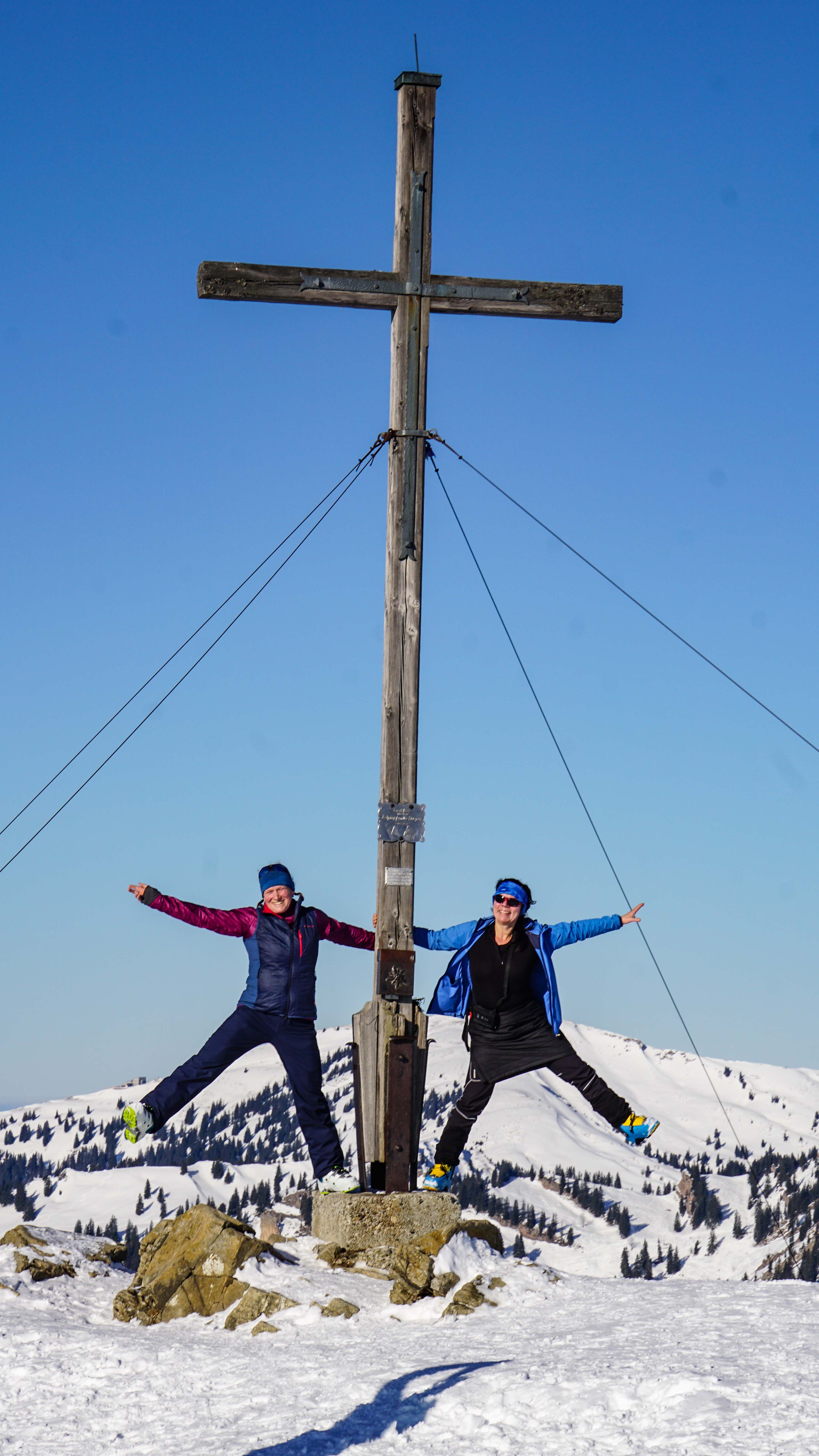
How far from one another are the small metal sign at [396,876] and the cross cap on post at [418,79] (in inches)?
232

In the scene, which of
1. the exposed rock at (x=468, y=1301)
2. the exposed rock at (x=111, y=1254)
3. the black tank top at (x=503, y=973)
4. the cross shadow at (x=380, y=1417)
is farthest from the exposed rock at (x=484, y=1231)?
the cross shadow at (x=380, y=1417)

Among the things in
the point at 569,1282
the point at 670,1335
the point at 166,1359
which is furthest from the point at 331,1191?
the point at 670,1335

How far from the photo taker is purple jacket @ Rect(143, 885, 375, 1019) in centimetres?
994

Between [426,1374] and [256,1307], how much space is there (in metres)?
1.83

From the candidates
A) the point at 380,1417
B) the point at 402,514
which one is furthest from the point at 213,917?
the point at 380,1417

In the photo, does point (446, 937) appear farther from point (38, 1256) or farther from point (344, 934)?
point (38, 1256)

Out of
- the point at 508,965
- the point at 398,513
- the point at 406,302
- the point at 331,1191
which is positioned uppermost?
the point at 406,302

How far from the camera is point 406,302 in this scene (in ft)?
34.1

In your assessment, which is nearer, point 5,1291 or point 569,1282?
point 5,1291

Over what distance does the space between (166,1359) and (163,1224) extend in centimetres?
235

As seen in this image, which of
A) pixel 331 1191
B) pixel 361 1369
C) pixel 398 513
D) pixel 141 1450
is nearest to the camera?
pixel 141 1450

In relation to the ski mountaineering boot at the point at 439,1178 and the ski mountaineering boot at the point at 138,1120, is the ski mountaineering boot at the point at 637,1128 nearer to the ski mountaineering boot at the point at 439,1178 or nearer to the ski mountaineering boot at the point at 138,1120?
the ski mountaineering boot at the point at 439,1178

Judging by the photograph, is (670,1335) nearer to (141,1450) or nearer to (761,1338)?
(761,1338)

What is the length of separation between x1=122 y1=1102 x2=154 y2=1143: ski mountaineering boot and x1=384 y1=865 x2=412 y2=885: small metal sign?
90.3 inches
